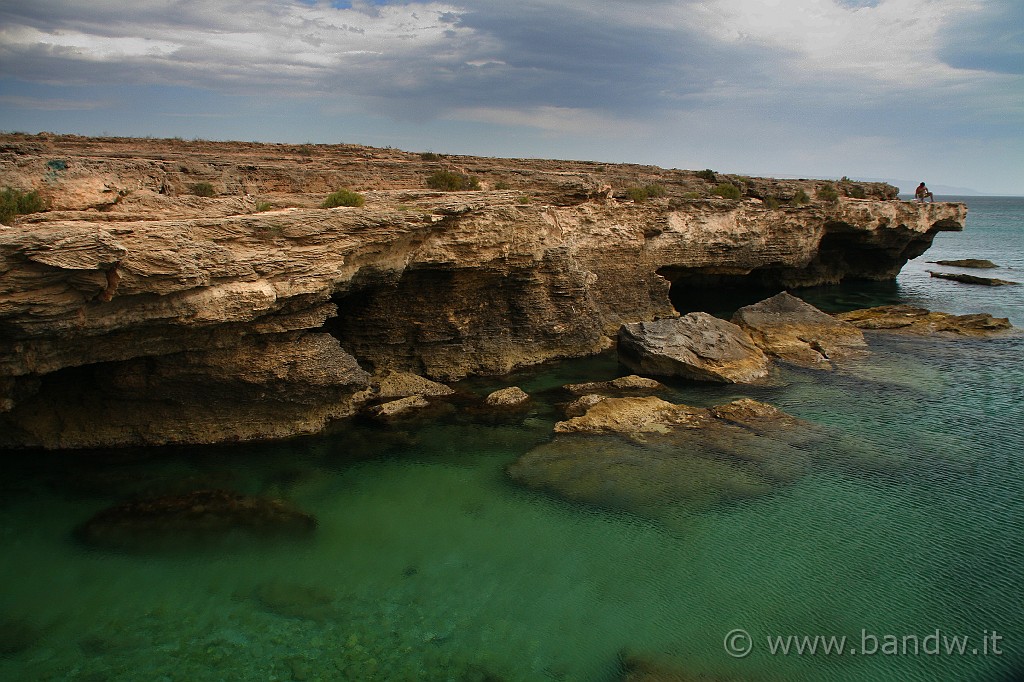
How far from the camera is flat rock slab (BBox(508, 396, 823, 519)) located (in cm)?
1232

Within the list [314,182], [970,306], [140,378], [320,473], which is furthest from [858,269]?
[140,378]

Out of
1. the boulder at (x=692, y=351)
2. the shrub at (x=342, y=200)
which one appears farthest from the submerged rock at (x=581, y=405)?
the shrub at (x=342, y=200)

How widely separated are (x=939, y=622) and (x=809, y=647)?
2063 millimetres

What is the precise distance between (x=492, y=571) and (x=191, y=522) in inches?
213

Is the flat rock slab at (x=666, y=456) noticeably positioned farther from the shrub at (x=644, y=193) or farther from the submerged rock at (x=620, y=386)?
the shrub at (x=644, y=193)

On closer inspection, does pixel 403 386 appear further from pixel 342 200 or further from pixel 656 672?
pixel 656 672

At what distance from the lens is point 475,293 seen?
18.5 meters

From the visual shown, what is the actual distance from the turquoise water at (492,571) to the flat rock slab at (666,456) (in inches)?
16.7

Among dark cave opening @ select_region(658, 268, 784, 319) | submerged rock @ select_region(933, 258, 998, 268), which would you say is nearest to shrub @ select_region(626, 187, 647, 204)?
dark cave opening @ select_region(658, 268, 784, 319)

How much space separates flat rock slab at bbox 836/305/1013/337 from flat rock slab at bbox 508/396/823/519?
12.0 meters

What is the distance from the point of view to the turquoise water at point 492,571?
845 cm

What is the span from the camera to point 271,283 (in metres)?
12.4

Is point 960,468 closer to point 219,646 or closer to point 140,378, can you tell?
point 219,646

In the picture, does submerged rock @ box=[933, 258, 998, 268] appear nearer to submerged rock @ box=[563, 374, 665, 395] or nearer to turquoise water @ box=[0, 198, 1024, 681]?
turquoise water @ box=[0, 198, 1024, 681]
